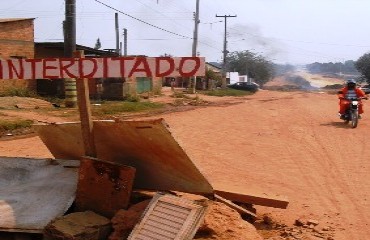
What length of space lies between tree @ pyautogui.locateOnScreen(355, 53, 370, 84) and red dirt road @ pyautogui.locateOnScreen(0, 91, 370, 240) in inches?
1961

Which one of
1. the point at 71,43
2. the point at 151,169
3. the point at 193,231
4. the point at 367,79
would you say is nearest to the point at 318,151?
the point at 151,169

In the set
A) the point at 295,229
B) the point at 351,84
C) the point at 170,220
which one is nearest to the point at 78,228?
the point at 170,220

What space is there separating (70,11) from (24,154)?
10.8 metres

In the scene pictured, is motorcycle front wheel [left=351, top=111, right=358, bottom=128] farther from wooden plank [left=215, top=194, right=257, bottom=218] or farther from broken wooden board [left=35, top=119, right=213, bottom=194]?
broken wooden board [left=35, top=119, right=213, bottom=194]

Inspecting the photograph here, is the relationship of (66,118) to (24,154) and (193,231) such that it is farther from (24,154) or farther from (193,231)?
(193,231)

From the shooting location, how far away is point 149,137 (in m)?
4.91

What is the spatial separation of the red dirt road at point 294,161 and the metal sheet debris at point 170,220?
682mm

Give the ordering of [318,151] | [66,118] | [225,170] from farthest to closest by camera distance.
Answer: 1. [66,118]
2. [318,151]
3. [225,170]

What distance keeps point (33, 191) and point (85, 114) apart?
44.2 inches

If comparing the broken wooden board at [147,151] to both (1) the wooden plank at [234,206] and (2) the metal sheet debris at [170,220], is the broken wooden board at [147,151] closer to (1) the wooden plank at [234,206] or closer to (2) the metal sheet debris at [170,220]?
(1) the wooden plank at [234,206]

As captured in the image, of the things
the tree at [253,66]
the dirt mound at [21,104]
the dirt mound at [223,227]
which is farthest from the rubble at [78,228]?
the tree at [253,66]

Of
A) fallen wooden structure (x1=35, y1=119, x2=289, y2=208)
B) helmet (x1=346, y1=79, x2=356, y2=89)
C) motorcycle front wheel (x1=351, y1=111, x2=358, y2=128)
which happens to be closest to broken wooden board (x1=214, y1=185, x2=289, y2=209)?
fallen wooden structure (x1=35, y1=119, x2=289, y2=208)

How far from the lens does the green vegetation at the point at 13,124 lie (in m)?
13.1

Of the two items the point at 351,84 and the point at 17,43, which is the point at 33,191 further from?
the point at 17,43
